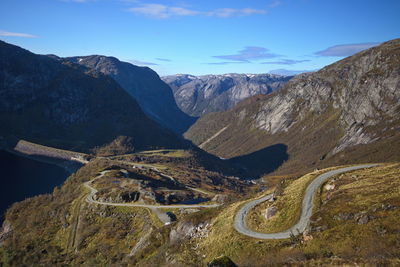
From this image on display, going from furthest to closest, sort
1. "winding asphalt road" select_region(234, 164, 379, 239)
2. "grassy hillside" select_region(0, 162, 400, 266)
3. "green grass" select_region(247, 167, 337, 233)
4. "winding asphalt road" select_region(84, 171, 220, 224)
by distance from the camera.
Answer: "winding asphalt road" select_region(84, 171, 220, 224), "green grass" select_region(247, 167, 337, 233), "winding asphalt road" select_region(234, 164, 379, 239), "grassy hillside" select_region(0, 162, 400, 266)

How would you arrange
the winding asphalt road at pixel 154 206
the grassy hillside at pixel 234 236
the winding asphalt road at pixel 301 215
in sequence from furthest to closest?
the winding asphalt road at pixel 154 206, the winding asphalt road at pixel 301 215, the grassy hillside at pixel 234 236

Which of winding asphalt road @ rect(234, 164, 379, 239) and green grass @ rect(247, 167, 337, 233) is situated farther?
green grass @ rect(247, 167, 337, 233)

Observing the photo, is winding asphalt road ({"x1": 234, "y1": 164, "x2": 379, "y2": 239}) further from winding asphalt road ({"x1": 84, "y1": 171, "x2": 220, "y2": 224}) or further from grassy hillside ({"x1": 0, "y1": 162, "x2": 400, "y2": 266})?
winding asphalt road ({"x1": 84, "y1": 171, "x2": 220, "y2": 224})

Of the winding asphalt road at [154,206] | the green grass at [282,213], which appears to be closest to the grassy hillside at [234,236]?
→ the green grass at [282,213]

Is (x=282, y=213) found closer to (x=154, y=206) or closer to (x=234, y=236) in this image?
(x=234, y=236)

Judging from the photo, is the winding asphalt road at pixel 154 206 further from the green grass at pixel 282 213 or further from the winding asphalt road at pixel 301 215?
the green grass at pixel 282 213

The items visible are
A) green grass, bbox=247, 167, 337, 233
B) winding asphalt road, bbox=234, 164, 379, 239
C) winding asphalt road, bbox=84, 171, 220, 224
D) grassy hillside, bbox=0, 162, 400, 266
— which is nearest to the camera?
grassy hillside, bbox=0, 162, 400, 266

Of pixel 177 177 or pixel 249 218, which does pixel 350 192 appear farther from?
pixel 177 177

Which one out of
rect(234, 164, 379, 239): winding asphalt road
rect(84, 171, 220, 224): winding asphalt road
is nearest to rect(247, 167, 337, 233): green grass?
rect(234, 164, 379, 239): winding asphalt road

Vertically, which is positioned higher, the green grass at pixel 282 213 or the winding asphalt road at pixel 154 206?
the green grass at pixel 282 213

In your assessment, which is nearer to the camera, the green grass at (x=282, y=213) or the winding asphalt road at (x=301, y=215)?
the winding asphalt road at (x=301, y=215)

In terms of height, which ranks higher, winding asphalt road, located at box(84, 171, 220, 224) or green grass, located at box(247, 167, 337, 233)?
green grass, located at box(247, 167, 337, 233)

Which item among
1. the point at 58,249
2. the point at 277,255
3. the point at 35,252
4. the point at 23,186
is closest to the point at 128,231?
the point at 58,249
